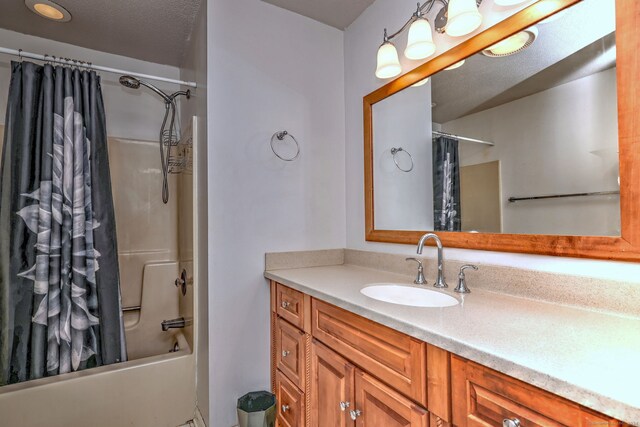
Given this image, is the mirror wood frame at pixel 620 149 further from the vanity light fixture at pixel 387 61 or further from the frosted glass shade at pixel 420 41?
the vanity light fixture at pixel 387 61

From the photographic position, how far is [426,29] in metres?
1.36

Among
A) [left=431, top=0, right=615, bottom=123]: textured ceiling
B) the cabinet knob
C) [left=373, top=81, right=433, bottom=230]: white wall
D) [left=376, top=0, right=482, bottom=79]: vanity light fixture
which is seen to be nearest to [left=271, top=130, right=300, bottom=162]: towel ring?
[left=373, top=81, right=433, bottom=230]: white wall

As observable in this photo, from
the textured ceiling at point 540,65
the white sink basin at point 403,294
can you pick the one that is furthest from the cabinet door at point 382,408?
the textured ceiling at point 540,65

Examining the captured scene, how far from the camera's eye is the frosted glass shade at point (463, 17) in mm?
1160

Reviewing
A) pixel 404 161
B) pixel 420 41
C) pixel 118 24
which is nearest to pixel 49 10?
pixel 118 24

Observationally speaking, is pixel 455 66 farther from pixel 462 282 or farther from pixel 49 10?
pixel 49 10

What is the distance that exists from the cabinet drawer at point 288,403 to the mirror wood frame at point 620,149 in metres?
1.00

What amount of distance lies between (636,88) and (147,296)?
2786 mm

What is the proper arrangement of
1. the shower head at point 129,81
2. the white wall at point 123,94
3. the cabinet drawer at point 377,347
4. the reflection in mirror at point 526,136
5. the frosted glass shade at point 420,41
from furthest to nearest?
the white wall at point 123,94 → the shower head at point 129,81 → the frosted glass shade at point 420,41 → the reflection in mirror at point 526,136 → the cabinet drawer at point 377,347

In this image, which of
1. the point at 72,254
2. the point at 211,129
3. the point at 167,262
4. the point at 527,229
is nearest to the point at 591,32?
the point at 527,229

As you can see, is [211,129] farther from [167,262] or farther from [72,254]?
[167,262]

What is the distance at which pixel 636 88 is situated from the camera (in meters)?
0.84

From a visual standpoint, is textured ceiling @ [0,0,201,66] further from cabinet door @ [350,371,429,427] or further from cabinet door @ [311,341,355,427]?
cabinet door @ [350,371,429,427]

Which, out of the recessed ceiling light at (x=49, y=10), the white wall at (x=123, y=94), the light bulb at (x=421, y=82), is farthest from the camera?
the white wall at (x=123, y=94)
